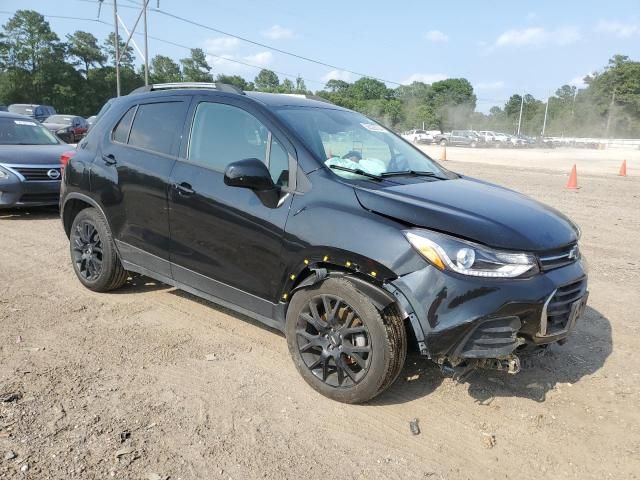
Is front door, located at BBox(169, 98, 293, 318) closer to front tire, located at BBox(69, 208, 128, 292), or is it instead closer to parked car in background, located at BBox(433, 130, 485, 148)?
front tire, located at BBox(69, 208, 128, 292)

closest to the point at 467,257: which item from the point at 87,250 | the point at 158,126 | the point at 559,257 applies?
the point at 559,257

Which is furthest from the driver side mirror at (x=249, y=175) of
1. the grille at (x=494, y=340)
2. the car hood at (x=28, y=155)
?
the car hood at (x=28, y=155)

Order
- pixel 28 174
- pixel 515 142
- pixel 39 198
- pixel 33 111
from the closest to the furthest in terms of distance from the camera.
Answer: pixel 28 174
pixel 39 198
pixel 33 111
pixel 515 142

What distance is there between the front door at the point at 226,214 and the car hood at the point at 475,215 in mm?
693

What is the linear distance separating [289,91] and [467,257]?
73.8 metres

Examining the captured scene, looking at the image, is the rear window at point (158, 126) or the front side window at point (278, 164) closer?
the front side window at point (278, 164)

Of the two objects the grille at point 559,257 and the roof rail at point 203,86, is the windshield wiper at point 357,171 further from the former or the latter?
the grille at point 559,257

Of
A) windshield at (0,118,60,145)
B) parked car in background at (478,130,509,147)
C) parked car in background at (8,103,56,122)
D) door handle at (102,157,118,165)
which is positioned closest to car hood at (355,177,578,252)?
door handle at (102,157,118,165)

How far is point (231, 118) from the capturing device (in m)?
3.89

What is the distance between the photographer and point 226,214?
3.65m

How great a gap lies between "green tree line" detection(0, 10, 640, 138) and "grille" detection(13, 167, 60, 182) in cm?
4689

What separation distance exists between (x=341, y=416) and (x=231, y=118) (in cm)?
221

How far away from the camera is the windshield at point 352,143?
3.60 metres

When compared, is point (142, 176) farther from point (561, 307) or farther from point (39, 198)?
point (39, 198)
